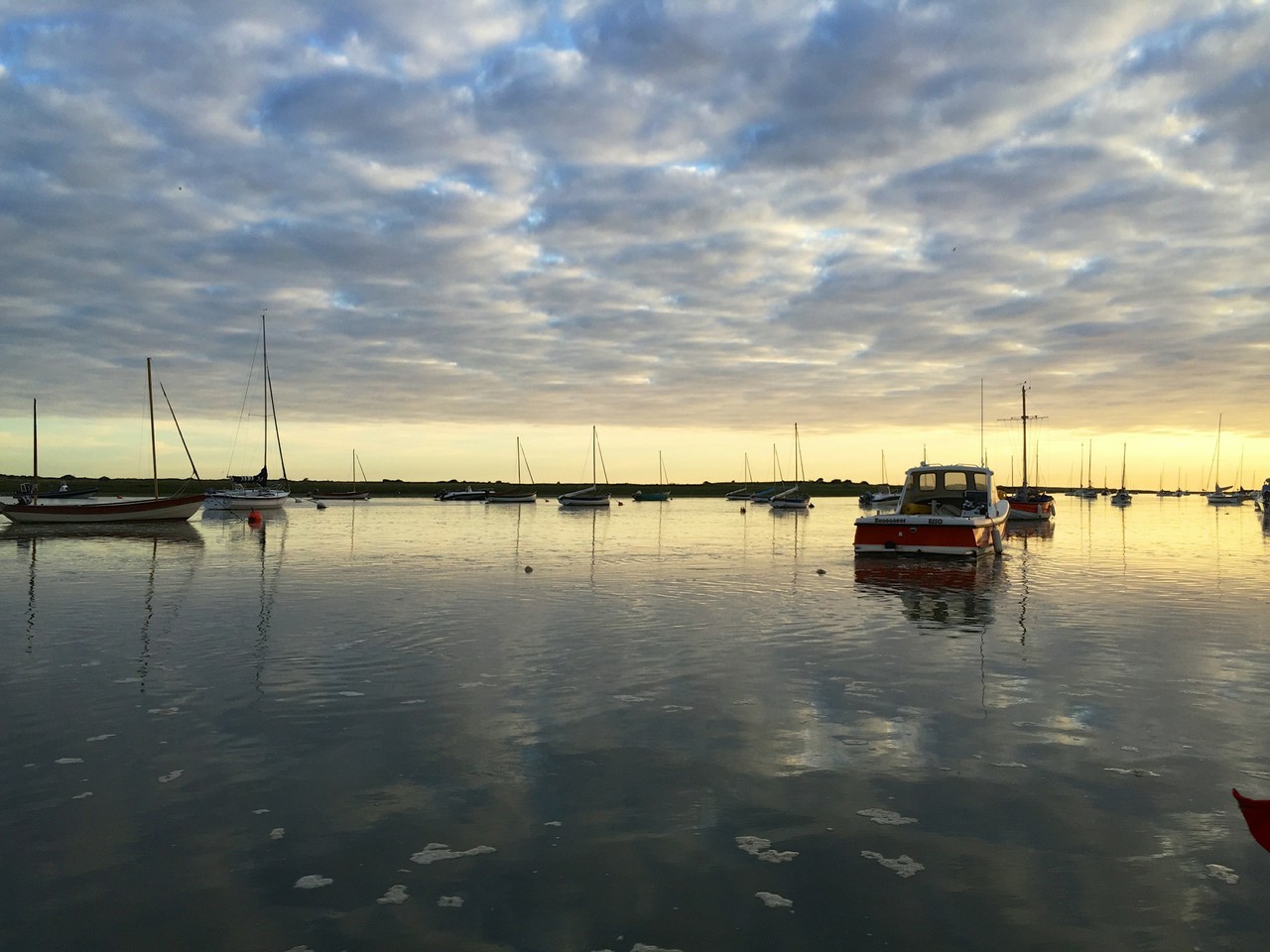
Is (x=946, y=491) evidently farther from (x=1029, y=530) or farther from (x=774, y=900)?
(x=774, y=900)

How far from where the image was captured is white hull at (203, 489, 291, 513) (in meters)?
85.3

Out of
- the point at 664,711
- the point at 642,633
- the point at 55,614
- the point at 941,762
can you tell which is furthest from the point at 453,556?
the point at 941,762

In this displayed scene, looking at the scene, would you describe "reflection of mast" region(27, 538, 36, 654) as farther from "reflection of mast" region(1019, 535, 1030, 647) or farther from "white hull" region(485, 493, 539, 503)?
"white hull" region(485, 493, 539, 503)

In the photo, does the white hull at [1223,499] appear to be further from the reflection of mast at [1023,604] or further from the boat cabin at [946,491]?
the reflection of mast at [1023,604]

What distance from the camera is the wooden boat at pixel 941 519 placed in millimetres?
31984

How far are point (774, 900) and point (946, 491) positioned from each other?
34004 millimetres

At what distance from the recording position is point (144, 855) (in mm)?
6562

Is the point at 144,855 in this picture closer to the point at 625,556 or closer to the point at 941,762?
the point at 941,762

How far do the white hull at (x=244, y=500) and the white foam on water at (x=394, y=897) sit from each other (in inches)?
3424

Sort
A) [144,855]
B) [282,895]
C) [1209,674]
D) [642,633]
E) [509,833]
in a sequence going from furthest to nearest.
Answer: [642,633] → [1209,674] → [509,833] → [144,855] → [282,895]

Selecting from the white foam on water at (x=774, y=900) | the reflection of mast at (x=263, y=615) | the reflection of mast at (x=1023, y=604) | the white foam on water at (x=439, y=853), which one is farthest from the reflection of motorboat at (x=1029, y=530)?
the white foam on water at (x=439, y=853)

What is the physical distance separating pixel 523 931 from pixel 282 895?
1.78 meters

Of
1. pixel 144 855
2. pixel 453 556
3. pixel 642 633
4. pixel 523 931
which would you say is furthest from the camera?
pixel 453 556

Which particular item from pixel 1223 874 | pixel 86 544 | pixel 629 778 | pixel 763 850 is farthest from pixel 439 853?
pixel 86 544
